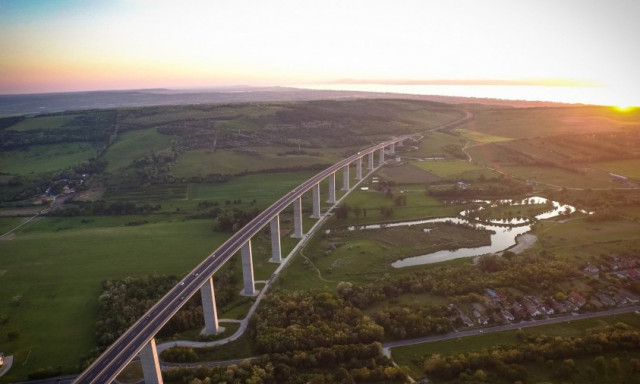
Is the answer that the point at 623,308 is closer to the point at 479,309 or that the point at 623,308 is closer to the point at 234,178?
the point at 479,309

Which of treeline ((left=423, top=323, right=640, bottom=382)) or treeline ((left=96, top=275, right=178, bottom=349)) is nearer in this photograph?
treeline ((left=423, top=323, right=640, bottom=382))

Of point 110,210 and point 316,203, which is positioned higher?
point 316,203

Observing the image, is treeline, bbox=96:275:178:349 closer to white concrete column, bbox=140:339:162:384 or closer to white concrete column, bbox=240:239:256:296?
white concrete column, bbox=240:239:256:296

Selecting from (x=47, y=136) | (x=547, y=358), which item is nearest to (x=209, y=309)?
(x=547, y=358)

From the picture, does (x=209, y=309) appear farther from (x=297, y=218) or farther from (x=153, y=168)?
(x=153, y=168)

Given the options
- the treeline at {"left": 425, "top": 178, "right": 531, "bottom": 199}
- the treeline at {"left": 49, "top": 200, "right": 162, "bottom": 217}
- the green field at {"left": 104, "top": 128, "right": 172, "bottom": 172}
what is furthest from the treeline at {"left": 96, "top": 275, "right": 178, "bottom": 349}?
the green field at {"left": 104, "top": 128, "right": 172, "bottom": 172}

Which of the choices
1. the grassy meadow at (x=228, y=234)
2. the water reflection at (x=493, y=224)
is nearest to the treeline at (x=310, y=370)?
the grassy meadow at (x=228, y=234)
